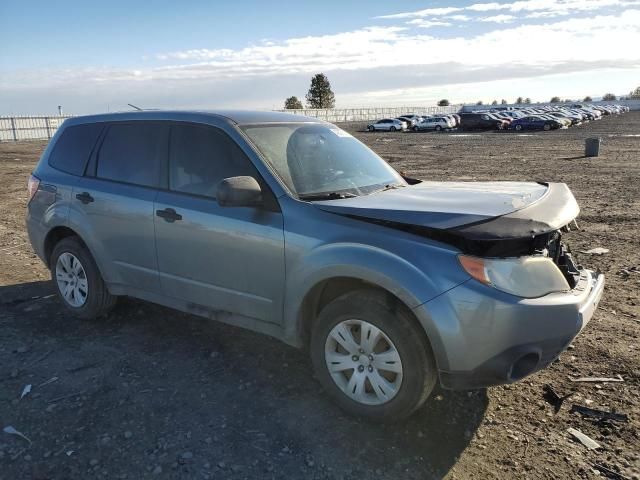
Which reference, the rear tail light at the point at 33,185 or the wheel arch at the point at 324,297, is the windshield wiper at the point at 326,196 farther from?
the rear tail light at the point at 33,185

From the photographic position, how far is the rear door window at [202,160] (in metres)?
4.01

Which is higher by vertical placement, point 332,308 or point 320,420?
point 332,308

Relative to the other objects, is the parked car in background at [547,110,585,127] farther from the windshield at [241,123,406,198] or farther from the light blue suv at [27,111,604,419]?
the light blue suv at [27,111,604,419]

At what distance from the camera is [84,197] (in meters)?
4.88

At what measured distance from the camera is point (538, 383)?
391 centimetres

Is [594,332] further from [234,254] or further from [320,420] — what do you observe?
[234,254]

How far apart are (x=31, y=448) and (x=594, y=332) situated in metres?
4.35

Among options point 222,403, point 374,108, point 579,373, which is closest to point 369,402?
point 222,403

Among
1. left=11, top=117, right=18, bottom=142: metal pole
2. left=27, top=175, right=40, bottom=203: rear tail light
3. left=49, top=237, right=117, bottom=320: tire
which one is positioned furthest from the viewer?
left=11, top=117, right=18, bottom=142: metal pole

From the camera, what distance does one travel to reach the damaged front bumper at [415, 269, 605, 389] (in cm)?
293

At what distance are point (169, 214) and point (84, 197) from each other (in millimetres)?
1179

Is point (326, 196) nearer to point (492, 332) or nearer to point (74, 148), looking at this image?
point (492, 332)

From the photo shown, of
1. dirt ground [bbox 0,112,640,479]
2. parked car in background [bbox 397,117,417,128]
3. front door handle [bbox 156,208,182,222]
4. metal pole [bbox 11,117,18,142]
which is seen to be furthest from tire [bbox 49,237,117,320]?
parked car in background [bbox 397,117,417,128]

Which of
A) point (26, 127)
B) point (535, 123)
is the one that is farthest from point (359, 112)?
point (26, 127)
